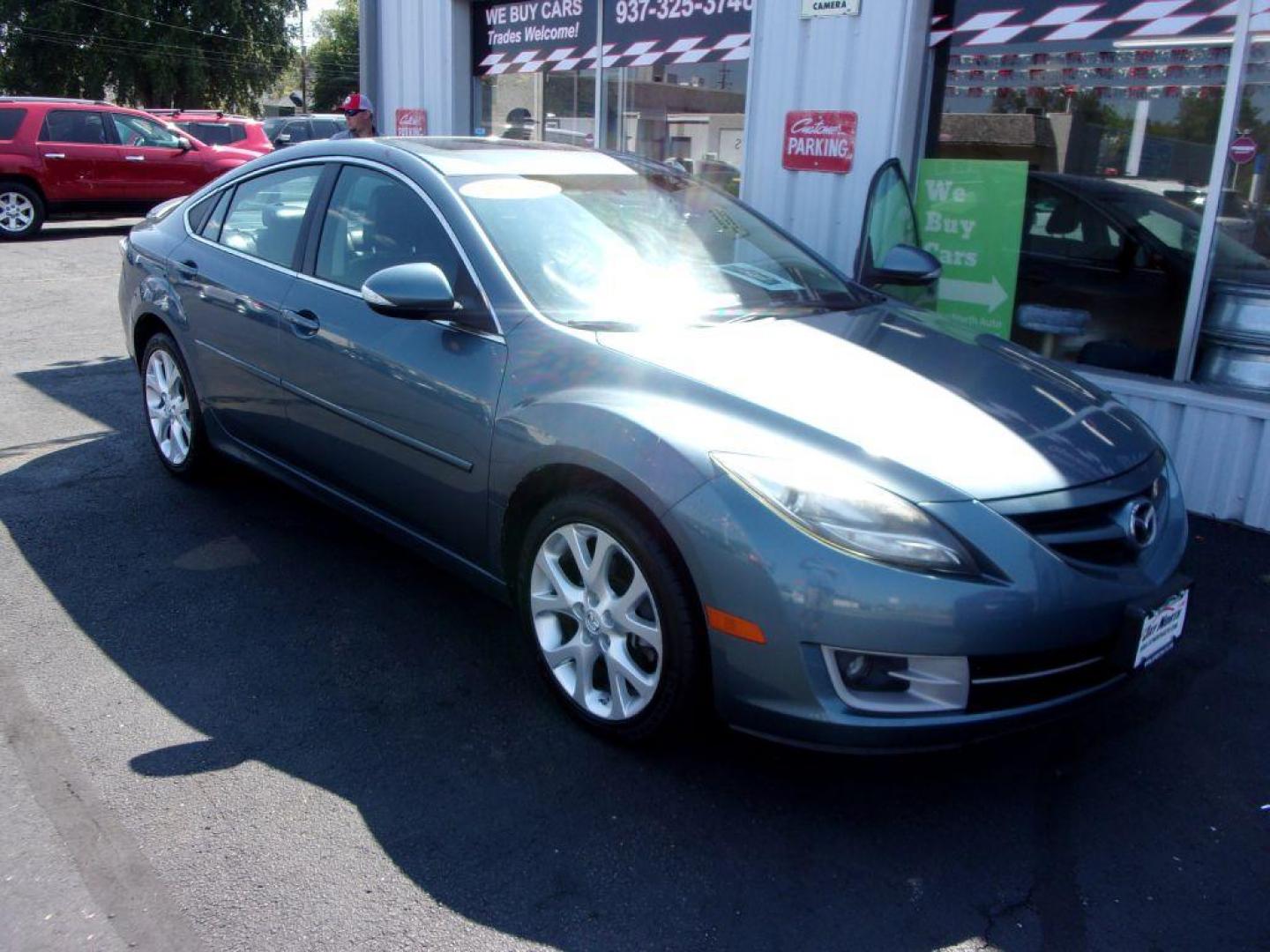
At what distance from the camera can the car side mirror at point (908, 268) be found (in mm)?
4520

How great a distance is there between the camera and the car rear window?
48.7 ft

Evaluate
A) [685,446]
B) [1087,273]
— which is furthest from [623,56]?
[685,446]

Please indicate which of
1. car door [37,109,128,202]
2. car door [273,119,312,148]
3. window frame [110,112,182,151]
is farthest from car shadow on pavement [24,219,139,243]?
car door [273,119,312,148]

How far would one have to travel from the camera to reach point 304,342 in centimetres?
412

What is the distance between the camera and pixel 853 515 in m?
2.70

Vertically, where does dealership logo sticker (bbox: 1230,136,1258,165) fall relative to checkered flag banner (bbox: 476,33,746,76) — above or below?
below

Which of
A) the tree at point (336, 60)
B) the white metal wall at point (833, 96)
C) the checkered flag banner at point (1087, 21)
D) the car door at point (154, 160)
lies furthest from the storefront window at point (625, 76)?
the tree at point (336, 60)

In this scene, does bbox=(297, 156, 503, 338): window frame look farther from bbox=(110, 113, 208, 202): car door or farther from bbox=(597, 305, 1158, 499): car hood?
bbox=(110, 113, 208, 202): car door

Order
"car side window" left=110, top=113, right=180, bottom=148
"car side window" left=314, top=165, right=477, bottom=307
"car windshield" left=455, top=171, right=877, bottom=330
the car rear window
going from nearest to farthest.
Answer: "car windshield" left=455, top=171, right=877, bottom=330 < "car side window" left=314, top=165, right=477, bottom=307 < the car rear window < "car side window" left=110, top=113, right=180, bottom=148

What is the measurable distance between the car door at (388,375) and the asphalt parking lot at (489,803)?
0.53 meters

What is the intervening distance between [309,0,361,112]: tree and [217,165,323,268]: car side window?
66113 mm

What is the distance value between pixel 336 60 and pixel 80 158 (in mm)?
58647

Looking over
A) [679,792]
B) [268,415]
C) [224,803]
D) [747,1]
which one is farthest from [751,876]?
[747,1]

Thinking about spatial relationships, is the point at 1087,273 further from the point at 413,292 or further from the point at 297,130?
the point at 297,130
